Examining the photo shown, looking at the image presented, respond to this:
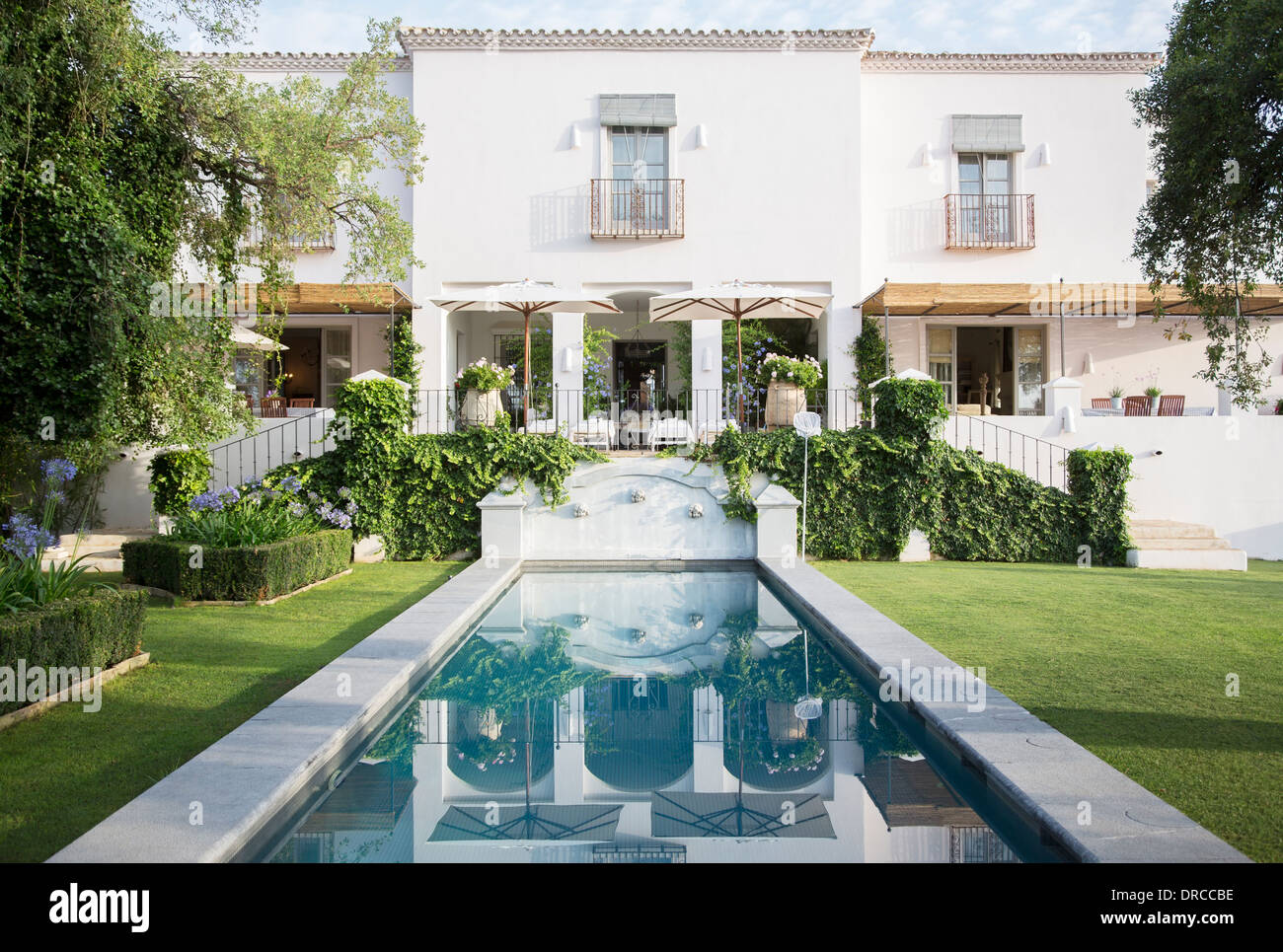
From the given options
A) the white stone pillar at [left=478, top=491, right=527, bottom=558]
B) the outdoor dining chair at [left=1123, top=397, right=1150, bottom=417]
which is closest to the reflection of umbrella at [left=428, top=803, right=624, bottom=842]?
the white stone pillar at [left=478, top=491, right=527, bottom=558]

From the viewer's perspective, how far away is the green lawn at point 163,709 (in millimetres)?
3949

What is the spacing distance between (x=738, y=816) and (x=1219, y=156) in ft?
19.1

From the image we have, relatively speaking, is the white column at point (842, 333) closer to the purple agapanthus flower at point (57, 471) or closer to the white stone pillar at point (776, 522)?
the white stone pillar at point (776, 522)

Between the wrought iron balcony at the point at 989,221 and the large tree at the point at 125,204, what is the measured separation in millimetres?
12462

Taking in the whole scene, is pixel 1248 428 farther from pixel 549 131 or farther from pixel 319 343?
pixel 319 343

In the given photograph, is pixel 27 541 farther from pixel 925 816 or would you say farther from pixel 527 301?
pixel 527 301

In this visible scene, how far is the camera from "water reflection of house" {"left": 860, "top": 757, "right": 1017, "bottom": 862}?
3.72 metres

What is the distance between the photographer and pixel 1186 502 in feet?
45.3

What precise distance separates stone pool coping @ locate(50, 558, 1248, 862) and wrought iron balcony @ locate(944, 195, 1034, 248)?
12734 millimetres

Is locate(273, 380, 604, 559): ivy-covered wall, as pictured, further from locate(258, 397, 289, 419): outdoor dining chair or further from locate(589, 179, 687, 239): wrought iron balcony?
locate(589, 179, 687, 239): wrought iron balcony

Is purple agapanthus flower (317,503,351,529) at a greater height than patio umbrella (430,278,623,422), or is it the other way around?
patio umbrella (430,278,623,422)

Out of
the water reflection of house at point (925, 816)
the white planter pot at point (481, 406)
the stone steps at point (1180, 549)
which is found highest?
the white planter pot at point (481, 406)

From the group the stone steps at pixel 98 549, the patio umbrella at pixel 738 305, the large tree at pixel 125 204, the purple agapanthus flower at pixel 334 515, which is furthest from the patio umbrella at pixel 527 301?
the stone steps at pixel 98 549
